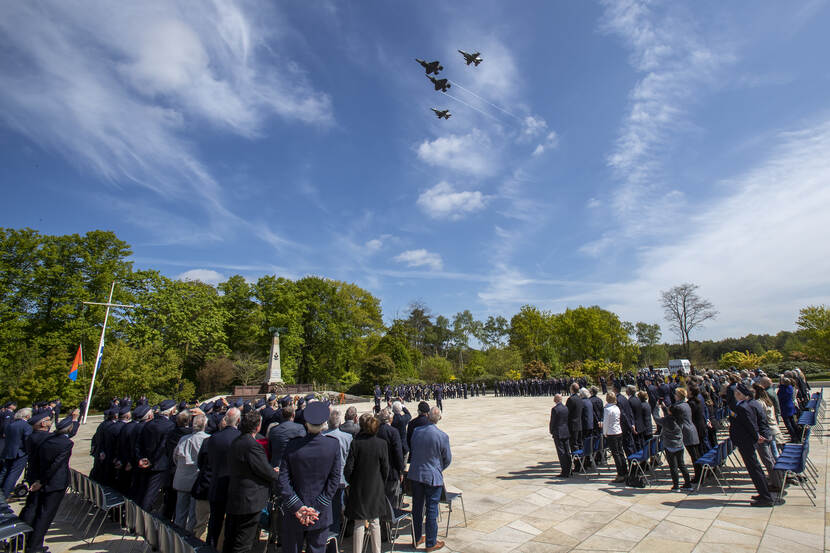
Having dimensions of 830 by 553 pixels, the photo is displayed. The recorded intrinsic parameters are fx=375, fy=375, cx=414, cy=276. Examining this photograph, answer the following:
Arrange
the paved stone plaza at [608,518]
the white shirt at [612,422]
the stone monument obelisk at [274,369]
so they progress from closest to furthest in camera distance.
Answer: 1. the paved stone plaza at [608,518]
2. the white shirt at [612,422]
3. the stone monument obelisk at [274,369]

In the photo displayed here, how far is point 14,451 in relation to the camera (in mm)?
7180

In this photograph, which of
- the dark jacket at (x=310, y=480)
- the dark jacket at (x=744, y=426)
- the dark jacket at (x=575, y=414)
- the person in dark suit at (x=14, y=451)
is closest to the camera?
the dark jacket at (x=310, y=480)

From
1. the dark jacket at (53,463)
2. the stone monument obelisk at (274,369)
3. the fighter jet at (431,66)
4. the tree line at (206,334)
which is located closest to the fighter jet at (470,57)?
the fighter jet at (431,66)

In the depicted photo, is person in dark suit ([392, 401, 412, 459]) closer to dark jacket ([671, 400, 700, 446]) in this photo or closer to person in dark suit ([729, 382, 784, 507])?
dark jacket ([671, 400, 700, 446])

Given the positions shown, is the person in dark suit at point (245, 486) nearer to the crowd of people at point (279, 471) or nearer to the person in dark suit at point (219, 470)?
the crowd of people at point (279, 471)

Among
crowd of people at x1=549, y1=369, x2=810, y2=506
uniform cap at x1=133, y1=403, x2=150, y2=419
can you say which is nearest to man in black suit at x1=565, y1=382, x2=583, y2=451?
crowd of people at x1=549, y1=369, x2=810, y2=506

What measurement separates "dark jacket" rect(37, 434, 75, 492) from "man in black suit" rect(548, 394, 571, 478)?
7.78 m

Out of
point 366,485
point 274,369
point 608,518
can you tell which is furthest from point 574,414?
point 274,369

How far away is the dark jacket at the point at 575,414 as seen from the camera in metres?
7.65

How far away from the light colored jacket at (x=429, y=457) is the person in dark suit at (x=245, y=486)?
5.46ft

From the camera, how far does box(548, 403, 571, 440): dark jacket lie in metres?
7.42

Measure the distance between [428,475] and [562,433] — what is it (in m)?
4.18

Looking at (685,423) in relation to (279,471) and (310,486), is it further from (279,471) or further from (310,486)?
(279,471)

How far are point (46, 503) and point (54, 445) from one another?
29.0 inches
